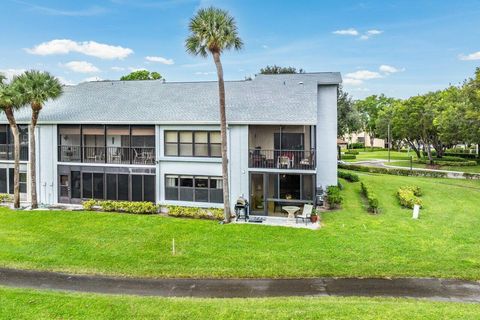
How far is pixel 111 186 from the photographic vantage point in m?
23.8

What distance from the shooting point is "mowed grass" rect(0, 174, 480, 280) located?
541 inches

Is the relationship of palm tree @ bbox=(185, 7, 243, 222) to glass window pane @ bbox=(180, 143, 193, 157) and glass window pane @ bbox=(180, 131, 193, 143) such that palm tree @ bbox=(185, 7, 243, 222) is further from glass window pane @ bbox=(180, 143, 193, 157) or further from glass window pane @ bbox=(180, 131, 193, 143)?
glass window pane @ bbox=(180, 143, 193, 157)

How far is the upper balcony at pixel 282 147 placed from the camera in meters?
21.0

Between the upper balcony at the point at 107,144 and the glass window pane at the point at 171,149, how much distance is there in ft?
3.33

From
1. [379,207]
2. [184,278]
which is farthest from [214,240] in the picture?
[379,207]

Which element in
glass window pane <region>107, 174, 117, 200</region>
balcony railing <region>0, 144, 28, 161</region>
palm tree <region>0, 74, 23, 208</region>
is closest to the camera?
palm tree <region>0, 74, 23, 208</region>

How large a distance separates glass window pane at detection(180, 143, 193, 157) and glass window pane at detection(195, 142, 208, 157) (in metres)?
0.41

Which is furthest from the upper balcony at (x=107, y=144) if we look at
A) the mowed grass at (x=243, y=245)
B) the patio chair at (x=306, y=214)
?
the patio chair at (x=306, y=214)

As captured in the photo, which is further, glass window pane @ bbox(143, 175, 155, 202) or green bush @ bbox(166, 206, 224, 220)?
glass window pane @ bbox(143, 175, 155, 202)

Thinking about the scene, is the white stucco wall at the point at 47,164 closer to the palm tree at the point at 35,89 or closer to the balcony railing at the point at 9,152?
the balcony railing at the point at 9,152

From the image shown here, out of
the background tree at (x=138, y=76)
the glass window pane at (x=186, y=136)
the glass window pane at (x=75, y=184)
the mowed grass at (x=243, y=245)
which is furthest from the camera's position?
the background tree at (x=138, y=76)

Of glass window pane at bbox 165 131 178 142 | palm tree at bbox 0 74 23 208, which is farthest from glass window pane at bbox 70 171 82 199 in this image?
glass window pane at bbox 165 131 178 142

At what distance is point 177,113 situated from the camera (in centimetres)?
2317

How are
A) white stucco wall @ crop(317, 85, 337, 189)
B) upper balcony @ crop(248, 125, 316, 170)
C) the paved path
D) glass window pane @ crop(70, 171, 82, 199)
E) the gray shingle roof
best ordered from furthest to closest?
white stucco wall @ crop(317, 85, 337, 189) < glass window pane @ crop(70, 171, 82, 199) < the gray shingle roof < upper balcony @ crop(248, 125, 316, 170) < the paved path
